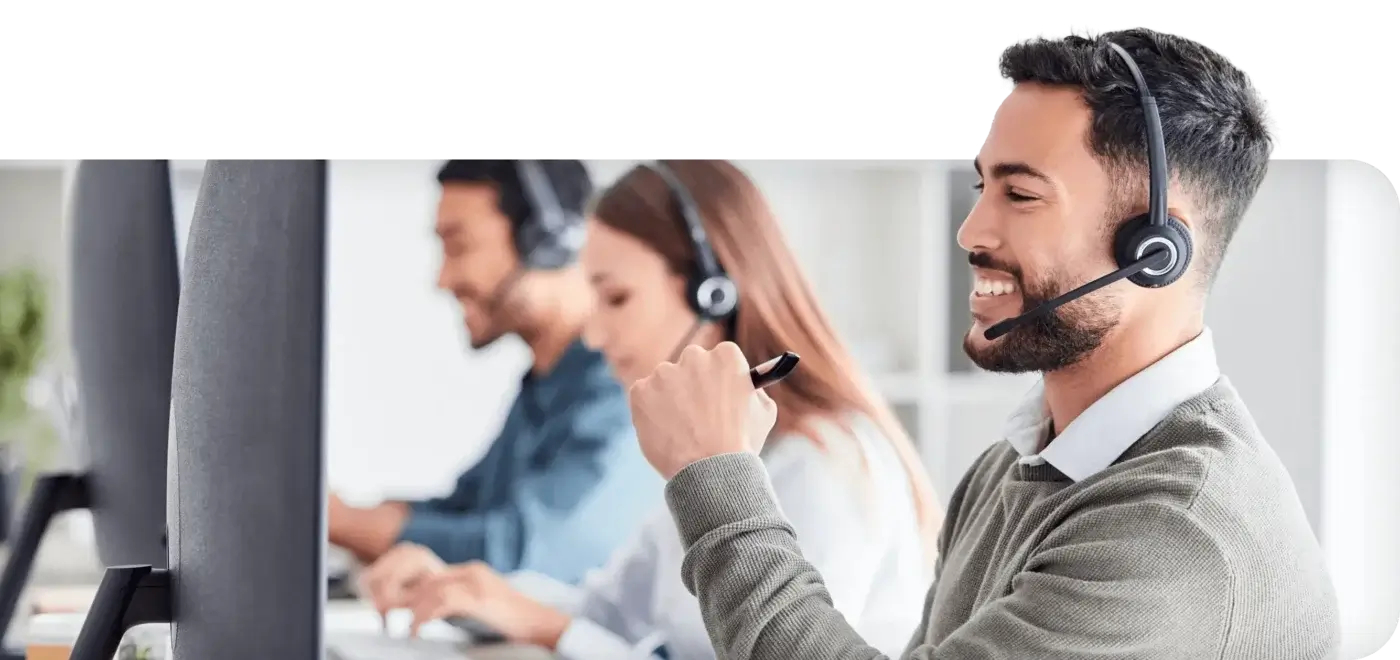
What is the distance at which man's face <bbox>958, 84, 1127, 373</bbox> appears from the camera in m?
0.60

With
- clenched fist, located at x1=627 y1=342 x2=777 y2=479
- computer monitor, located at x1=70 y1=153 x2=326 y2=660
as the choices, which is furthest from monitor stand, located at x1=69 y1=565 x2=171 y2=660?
clenched fist, located at x1=627 y1=342 x2=777 y2=479

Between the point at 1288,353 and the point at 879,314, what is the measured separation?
0.65 metres

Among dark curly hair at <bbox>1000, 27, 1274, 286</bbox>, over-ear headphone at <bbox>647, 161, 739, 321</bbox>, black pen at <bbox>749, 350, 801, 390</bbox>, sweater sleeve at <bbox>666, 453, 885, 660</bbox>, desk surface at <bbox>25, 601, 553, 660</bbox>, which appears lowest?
desk surface at <bbox>25, 601, 553, 660</bbox>

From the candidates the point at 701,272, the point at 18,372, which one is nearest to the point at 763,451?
the point at 701,272

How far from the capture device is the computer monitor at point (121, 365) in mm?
591

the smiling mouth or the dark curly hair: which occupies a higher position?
the dark curly hair

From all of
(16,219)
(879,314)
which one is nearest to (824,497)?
(879,314)

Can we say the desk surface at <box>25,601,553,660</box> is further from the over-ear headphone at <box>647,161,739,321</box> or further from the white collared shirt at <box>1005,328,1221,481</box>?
the white collared shirt at <box>1005,328,1221,481</box>

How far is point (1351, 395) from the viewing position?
192cm

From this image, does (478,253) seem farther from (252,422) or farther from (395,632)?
(252,422)

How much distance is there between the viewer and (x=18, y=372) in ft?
5.74

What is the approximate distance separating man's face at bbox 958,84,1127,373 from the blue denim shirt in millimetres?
988

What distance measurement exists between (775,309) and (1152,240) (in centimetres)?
71

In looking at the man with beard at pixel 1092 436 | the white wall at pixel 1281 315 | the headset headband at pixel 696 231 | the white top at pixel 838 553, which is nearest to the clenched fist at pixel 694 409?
the man with beard at pixel 1092 436
